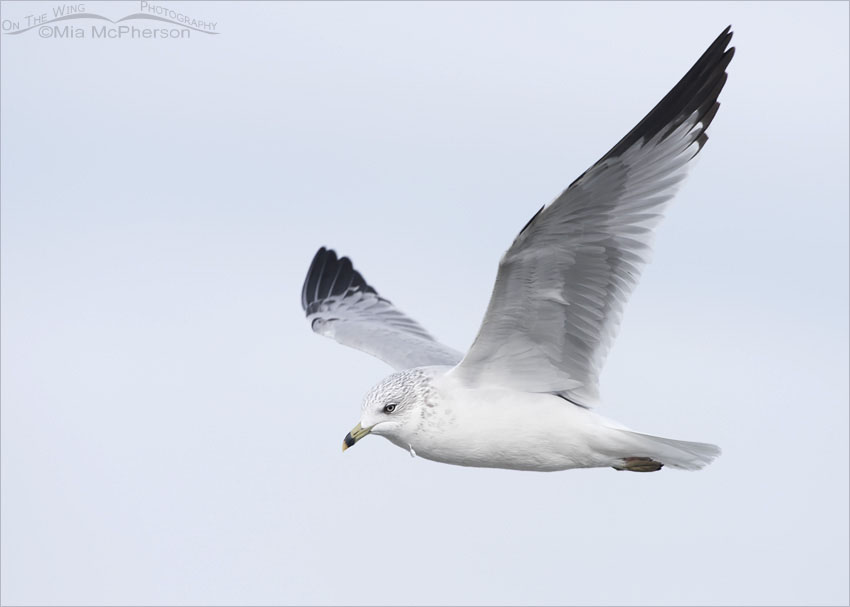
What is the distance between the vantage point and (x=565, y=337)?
11.4 meters

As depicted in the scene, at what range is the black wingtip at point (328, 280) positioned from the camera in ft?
53.5

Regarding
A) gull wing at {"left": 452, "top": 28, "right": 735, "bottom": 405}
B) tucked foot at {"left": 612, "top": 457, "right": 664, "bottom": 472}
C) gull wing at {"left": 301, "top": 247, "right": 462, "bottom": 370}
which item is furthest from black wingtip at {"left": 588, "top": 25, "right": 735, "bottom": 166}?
gull wing at {"left": 301, "top": 247, "right": 462, "bottom": 370}

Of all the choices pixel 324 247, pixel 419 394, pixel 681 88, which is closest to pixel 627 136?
pixel 681 88

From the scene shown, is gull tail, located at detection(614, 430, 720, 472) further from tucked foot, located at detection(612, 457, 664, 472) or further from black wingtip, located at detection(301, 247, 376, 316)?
black wingtip, located at detection(301, 247, 376, 316)

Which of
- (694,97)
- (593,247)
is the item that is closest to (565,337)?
(593,247)

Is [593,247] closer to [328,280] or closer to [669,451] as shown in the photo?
[669,451]

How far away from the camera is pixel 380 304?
16.1 metres

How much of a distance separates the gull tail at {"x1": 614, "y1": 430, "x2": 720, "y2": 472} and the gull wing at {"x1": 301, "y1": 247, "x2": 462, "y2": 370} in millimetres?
2434

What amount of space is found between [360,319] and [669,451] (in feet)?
15.5

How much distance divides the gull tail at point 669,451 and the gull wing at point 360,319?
2.43 meters

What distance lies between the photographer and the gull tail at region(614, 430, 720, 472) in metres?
11.4

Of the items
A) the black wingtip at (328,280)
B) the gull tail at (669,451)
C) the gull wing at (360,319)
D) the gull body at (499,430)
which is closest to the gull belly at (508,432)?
the gull body at (499,430)

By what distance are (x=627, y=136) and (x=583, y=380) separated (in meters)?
2.03

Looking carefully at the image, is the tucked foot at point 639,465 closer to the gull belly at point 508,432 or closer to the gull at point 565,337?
the gull at point 565,337
